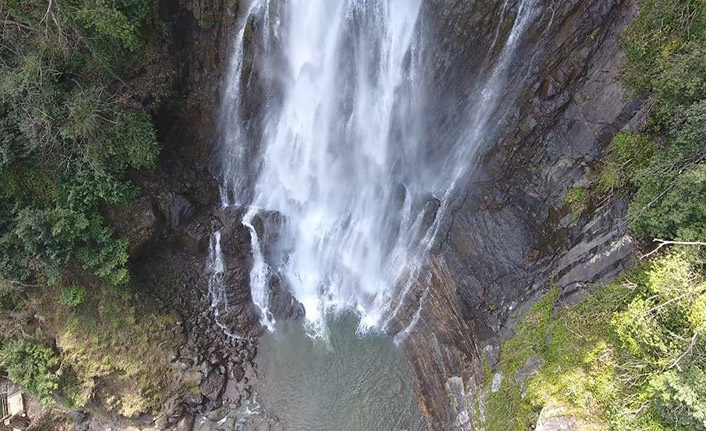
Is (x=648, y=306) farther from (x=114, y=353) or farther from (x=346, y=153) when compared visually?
(x=114, y=353)

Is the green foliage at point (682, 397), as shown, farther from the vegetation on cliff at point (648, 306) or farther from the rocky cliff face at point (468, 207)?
the rocky cliff face at point (468, 207)

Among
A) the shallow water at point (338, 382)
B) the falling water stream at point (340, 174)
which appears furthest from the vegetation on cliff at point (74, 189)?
the shallow water at point (338, 382)

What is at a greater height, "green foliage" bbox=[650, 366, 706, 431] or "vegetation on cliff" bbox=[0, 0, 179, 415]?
"vegetation on cliff" bbox=[0, 0, 179, 415]

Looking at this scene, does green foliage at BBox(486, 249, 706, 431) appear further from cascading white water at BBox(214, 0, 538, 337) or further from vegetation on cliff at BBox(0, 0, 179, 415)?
vegetation on cliff at BBox(0, 0, 179, 415)

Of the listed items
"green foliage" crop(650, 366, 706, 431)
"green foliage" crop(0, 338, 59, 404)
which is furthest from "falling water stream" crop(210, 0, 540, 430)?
"green foliage" crop(650, 366, 706, 431)

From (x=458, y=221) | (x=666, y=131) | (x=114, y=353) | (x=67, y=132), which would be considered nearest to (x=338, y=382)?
(x=458, y=221)

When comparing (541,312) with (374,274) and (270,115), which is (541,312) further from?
(270,115)
